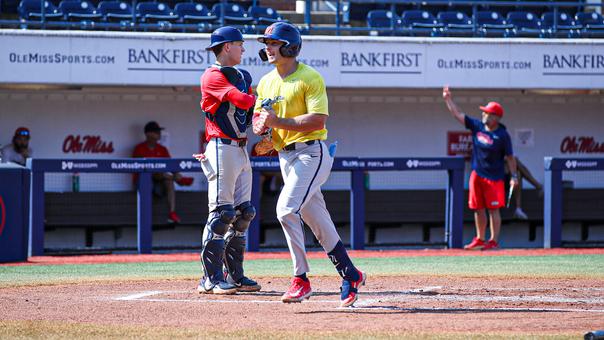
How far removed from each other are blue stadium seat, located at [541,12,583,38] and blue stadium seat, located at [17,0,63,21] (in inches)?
307

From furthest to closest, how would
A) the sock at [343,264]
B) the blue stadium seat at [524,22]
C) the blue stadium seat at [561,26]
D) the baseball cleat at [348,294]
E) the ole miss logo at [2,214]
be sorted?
the blue stadium seat at [524,22], the blue stadium seat at [561,26], the ole miss logo at [2,214], the sock at [343,264], the baseball cleat at [348,294]

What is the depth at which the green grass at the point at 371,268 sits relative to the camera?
374 inches

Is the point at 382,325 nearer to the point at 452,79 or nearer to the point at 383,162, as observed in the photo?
the point at 383,162

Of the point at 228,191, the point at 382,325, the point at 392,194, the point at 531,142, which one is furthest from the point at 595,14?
the point at 382,325

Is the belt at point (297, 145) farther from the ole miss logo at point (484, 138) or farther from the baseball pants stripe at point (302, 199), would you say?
the ole miss logo at point (484, 138)

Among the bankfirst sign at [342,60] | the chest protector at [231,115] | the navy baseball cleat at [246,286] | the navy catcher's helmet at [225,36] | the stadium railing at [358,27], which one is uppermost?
the stadium railing at [358,27]

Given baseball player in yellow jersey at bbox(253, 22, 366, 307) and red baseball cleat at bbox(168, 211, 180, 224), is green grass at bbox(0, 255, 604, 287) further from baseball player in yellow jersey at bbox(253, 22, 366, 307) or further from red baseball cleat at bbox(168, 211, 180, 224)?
red baseball cleat at bbox(168, 211, 180, 224)

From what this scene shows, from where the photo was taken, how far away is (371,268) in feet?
34.5

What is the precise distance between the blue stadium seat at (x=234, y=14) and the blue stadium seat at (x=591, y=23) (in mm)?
5698

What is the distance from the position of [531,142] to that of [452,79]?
250cm

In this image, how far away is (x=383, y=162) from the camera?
1384 centimetres

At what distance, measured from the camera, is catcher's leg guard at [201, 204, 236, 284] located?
7621 millimetres

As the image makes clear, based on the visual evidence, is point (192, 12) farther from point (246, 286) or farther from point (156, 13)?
point (246, 286)

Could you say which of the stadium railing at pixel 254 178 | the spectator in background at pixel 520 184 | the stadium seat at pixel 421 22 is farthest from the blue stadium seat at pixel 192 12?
the spectator in background at pixel 520 184
